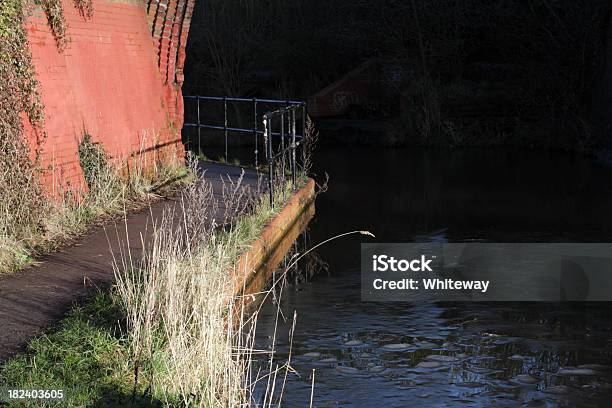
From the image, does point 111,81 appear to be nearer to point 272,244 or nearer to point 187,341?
point 272,244

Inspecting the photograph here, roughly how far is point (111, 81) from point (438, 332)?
6.34 m

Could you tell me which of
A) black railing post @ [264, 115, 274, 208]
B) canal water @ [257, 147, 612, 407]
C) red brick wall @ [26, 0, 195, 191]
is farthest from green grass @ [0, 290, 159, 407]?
black railing post @ [264, 115, 274, 208]

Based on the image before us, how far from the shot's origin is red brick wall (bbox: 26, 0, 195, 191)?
35.7 feet

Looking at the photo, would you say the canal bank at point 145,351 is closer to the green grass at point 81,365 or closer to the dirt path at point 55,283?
the green grass at point 81,365

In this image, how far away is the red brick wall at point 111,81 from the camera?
10867 mm

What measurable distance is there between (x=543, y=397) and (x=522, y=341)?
144 cm

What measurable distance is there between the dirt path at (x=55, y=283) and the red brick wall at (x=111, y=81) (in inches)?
47.0

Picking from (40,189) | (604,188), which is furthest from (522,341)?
(604,188)

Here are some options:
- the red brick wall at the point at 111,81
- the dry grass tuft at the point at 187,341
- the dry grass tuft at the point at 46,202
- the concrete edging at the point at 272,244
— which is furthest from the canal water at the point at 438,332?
the red brick wall at the point at 111,81

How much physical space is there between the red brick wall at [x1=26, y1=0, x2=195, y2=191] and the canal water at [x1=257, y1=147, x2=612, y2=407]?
280cm

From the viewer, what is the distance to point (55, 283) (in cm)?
813

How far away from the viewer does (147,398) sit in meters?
5.76

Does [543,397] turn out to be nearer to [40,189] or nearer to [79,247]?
[79,247]

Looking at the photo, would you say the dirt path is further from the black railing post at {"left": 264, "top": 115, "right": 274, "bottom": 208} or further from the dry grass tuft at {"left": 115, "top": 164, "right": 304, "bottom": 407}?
the black railing post at {"left": 264, "top": 115, "right": 274, "bottom": 208}
